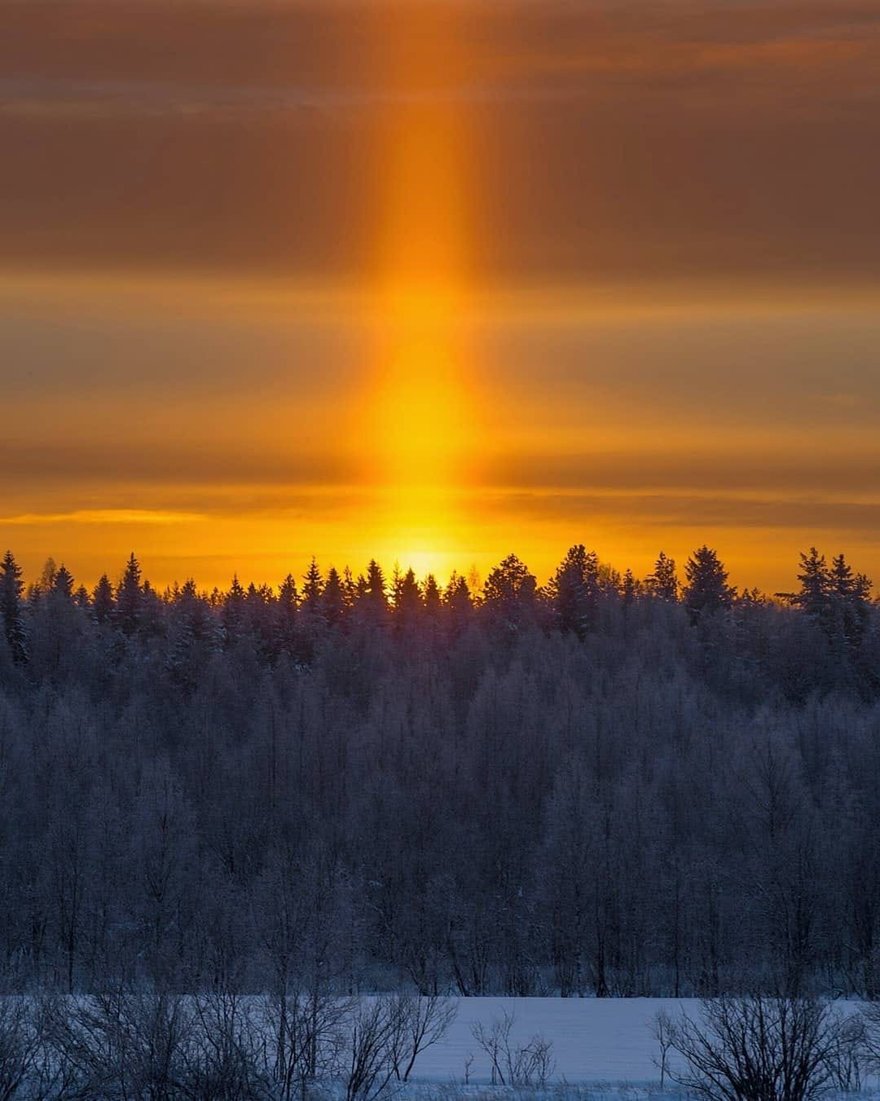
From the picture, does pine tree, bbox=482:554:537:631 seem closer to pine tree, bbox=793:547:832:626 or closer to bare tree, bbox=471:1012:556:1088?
pine tree, bbox=793:547:832:626

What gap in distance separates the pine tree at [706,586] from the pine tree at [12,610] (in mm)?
51082

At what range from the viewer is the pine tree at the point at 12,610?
371ft

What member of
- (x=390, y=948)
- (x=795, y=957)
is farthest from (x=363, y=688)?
(x=795, y=957)

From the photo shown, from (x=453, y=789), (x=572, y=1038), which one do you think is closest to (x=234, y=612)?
(x=453, y=789)

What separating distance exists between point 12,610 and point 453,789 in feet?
131

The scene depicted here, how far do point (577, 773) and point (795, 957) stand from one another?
19.5 meters

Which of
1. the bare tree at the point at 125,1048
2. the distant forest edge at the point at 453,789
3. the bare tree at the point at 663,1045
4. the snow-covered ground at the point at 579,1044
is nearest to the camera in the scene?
the bare tree at the point at 125,1048

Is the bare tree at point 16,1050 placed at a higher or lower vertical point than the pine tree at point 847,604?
lower

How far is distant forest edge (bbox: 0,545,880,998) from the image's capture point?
71.3 meters

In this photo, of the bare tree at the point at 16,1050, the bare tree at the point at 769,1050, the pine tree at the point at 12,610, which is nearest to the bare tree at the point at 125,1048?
the bare tree at the point at 16,1050

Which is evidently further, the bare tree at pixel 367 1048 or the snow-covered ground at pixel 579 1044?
the snow-covered ground at pixel 579 1044

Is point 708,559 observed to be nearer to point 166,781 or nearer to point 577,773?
point 577,773

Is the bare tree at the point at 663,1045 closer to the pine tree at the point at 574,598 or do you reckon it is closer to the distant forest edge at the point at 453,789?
the distant forest edge at the point at 453,789

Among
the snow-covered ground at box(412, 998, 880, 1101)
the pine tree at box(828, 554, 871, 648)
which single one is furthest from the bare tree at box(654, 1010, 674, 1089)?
the pine tree at box(828, 554, 871, 648)
